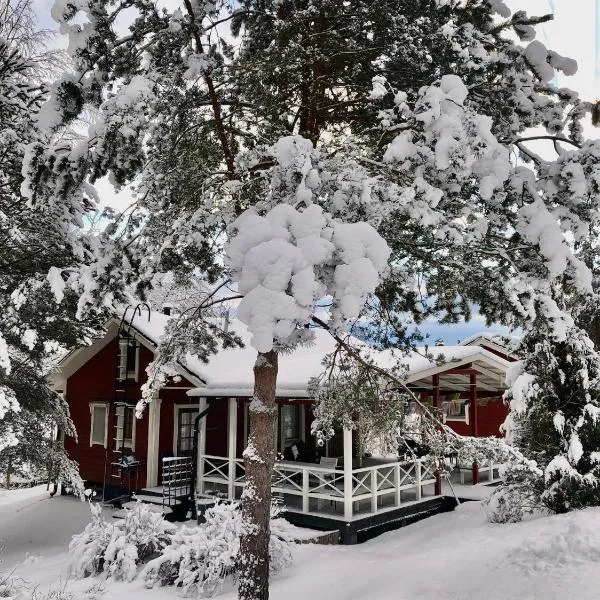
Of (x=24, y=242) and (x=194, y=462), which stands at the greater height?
(x=24, y=242)

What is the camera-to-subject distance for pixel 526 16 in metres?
7.50

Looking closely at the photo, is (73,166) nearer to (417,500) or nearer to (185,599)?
(185,599)

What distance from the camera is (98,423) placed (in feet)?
67.2

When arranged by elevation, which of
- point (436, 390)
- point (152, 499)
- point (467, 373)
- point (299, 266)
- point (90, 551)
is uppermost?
point (299, 266)

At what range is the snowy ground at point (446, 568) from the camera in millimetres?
7758

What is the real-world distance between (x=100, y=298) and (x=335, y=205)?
392cm

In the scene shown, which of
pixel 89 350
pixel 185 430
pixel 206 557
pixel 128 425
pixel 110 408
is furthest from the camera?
pixel 89 350

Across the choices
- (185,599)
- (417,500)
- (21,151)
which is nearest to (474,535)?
(417,500)

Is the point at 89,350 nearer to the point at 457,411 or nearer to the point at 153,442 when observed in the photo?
the point at 153,442

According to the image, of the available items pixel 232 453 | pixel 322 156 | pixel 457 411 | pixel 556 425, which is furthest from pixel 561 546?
pixel 457 411

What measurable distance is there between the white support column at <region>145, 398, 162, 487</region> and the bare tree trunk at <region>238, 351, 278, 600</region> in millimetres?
10847

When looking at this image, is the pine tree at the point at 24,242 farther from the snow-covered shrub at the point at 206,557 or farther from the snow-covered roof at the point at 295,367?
the snow-covered shrub at the point at 206,557

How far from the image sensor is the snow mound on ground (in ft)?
26.6

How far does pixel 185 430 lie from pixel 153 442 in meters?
1.21
